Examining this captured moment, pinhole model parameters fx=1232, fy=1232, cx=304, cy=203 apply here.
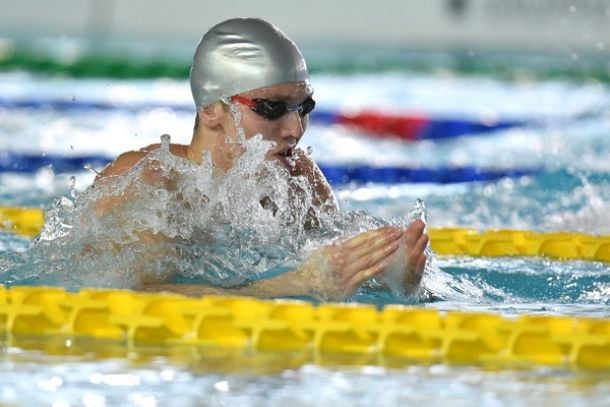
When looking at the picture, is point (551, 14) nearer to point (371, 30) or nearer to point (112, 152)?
point (371, 30)

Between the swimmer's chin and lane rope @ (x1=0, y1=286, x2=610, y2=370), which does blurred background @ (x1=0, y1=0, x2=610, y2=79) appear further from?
lane rope @ (x1=0, y1=286, x2=610, y2=370)

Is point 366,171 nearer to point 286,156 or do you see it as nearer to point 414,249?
point 286,156

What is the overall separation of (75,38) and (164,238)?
9356 mm

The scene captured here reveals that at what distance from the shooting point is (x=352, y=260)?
9.05ft

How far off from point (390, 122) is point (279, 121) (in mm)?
4956

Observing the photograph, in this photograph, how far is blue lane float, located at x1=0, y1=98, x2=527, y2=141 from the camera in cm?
791

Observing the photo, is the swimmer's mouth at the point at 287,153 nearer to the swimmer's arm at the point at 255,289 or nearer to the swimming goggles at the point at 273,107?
the swimming goggles at the point at 273,107

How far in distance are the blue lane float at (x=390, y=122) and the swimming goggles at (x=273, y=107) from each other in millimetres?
4733

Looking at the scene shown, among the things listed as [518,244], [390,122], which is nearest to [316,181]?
[518,244]

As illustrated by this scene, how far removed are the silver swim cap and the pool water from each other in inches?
24.2

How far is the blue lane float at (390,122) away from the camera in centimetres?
791

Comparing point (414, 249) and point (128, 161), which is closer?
point (414, 249)

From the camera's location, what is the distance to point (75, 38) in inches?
477

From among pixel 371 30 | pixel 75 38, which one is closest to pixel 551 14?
pixel 371 30
